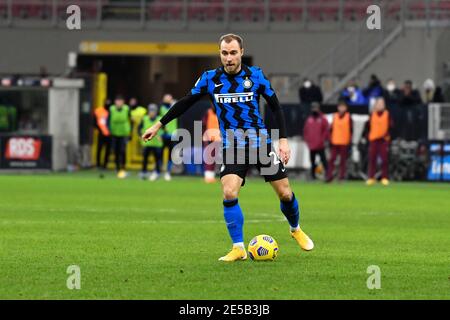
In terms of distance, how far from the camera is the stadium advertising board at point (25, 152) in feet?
111

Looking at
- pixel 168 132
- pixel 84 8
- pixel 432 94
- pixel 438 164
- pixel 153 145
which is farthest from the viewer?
pixel 84 8

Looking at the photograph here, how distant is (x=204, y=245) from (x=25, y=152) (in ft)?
69.6

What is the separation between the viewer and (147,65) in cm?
4325

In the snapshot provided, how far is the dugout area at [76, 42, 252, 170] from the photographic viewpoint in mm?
42406

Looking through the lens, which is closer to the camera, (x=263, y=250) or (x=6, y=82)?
(x=263, y=250)

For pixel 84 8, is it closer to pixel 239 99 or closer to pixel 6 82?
pixel 6 82

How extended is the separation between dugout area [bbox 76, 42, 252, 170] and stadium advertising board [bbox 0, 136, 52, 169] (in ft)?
24.4

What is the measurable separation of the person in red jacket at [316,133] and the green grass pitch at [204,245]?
560cm

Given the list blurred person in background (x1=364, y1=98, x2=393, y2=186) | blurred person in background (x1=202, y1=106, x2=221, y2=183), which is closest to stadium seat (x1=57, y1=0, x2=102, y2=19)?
blurred person in background (x1=202, y1=106, x2=221, y2=183)

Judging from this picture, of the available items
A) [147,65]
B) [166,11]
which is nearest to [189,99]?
[147,65]

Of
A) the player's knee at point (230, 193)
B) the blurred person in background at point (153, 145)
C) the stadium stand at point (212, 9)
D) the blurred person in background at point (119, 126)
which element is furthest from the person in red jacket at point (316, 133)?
the player's knee at point (230, 193)

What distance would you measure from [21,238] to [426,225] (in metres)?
6.11

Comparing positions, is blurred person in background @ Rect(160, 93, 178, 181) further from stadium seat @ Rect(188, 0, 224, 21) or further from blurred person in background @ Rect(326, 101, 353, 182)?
stadium seat @ Rect(188, 0, 224, 21)

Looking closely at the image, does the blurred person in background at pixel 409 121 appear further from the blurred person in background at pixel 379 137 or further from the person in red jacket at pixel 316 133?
the person in red jacket at pixel 316 133
